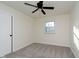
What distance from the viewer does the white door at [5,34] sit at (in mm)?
3627

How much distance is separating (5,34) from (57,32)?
148 inches

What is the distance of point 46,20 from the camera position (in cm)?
658

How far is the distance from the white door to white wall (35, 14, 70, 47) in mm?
3250

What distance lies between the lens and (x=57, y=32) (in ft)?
20.1

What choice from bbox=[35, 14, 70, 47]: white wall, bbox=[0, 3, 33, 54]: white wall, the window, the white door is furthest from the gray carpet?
the window

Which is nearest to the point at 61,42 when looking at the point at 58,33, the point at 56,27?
the point at 58,33

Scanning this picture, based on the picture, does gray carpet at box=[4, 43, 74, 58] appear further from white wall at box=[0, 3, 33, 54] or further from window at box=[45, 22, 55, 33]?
window at box=[45, 22, 55, 33]

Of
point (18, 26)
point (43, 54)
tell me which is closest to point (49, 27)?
point (18, 26)

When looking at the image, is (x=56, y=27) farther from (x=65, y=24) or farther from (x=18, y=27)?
(x=18, y=27)

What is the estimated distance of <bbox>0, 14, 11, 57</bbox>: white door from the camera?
11.9 ft

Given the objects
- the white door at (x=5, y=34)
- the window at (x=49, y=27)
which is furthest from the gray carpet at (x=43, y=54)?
the window at (x=49, y=27)

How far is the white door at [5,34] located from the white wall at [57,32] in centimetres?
325

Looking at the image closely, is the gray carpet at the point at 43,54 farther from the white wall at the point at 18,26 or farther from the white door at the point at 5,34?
the white wall at the point at 18,26

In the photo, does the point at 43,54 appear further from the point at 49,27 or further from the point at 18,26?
the point at 49,27
